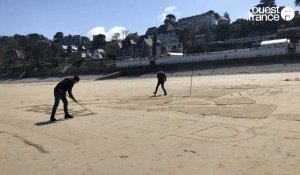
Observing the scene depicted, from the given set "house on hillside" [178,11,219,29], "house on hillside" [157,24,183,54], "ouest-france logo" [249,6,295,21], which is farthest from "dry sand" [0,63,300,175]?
"house on hillside" [178,11,219,29]

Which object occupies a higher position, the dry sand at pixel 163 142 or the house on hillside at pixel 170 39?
the house on hillside at pixel 170 39

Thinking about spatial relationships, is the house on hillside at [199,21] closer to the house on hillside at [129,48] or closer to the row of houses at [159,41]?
the row of houses at [159,41]

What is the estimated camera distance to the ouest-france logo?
92.8 meters

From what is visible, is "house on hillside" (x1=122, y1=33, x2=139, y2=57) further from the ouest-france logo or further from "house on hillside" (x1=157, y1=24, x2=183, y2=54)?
the ouest-france logo

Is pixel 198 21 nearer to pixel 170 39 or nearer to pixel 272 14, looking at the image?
pixel 170 39

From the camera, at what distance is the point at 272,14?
96500mm

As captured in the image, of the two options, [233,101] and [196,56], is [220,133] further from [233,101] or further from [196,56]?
[196,56]

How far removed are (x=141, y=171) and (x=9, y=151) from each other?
3846mm

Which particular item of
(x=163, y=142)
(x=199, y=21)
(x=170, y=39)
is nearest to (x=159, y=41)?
→ (x=170, y=39)

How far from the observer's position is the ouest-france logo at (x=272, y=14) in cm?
9275

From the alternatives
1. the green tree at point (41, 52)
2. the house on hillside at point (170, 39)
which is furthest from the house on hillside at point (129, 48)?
the green tree at point (41, 52)

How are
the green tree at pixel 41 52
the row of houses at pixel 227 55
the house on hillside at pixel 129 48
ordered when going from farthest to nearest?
the house on hillside at pixel 129 48, the green tree at pixel 41 52, the row of houses at pixel 227 55

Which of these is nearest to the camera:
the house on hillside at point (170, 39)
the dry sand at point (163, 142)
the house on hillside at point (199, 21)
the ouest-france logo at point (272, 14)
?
the dry sand at point (163, 142)

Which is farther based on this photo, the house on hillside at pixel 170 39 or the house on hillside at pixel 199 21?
the house on hillside at pixel 199 21
